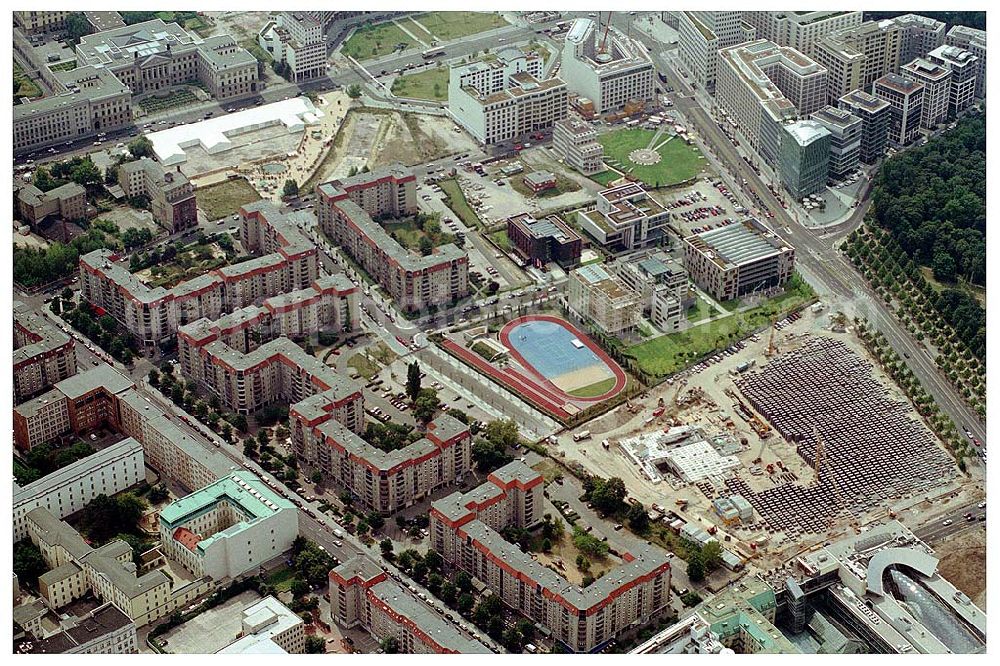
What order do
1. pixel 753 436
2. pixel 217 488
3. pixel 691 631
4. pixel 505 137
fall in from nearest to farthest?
pixel 691 631 → pixel 217 488 → pixel 753 436 → pixel 505 137

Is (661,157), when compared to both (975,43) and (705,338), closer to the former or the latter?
(705,338)

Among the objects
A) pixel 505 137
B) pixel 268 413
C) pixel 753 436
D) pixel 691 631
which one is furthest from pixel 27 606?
pixel 505 137

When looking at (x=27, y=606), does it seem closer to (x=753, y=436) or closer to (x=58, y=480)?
(x=58, y=480)

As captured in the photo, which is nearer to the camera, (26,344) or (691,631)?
(691,631)

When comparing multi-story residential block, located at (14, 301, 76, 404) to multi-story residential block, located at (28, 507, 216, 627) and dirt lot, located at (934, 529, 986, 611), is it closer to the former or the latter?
multi-story residential block, located at (28, 507, 216, 627)

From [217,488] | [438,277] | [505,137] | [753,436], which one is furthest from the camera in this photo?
[505,137]

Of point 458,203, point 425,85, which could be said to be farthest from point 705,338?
point 425,85
